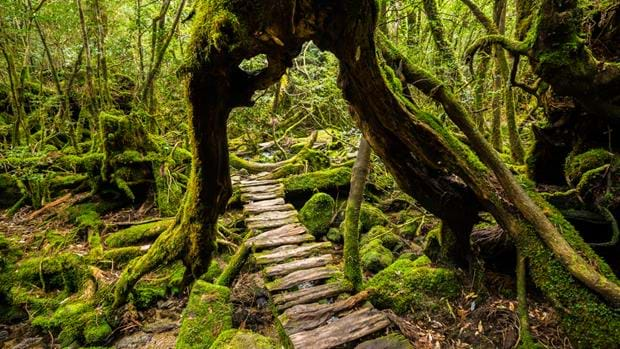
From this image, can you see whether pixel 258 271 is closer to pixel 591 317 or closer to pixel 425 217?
pixel 425 217

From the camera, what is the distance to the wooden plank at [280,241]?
6096mm

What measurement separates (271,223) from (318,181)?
258 cm

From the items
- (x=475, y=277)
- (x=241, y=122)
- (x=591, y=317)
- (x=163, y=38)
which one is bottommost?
(x=475, y=277)

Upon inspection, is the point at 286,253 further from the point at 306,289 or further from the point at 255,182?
the point at 255,182

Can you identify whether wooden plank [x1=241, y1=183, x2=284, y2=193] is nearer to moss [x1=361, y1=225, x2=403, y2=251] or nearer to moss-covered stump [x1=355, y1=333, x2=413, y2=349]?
moss [x1=361, y1=225, x2=403, y2=251]

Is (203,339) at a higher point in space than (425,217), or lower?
lower

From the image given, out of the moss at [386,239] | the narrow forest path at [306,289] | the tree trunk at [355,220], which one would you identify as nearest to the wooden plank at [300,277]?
the narrow forest path at [306,289]

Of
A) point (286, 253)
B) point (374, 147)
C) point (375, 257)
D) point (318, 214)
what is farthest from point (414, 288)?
point (318, 214)

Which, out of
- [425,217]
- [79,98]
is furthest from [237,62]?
[79,98]

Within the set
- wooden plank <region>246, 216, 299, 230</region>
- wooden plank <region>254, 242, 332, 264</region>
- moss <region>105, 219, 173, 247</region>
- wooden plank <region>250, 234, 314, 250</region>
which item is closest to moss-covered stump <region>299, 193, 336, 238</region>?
wooden plank <region>246, 216, 299, 230</region>

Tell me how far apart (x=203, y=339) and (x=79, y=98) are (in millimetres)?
11252

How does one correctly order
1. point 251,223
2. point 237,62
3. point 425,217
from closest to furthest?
point 237,62
point 251,223
point 425,217

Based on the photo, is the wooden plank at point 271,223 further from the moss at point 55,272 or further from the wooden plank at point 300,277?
the moss at point 55,272

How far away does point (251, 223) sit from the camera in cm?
702
